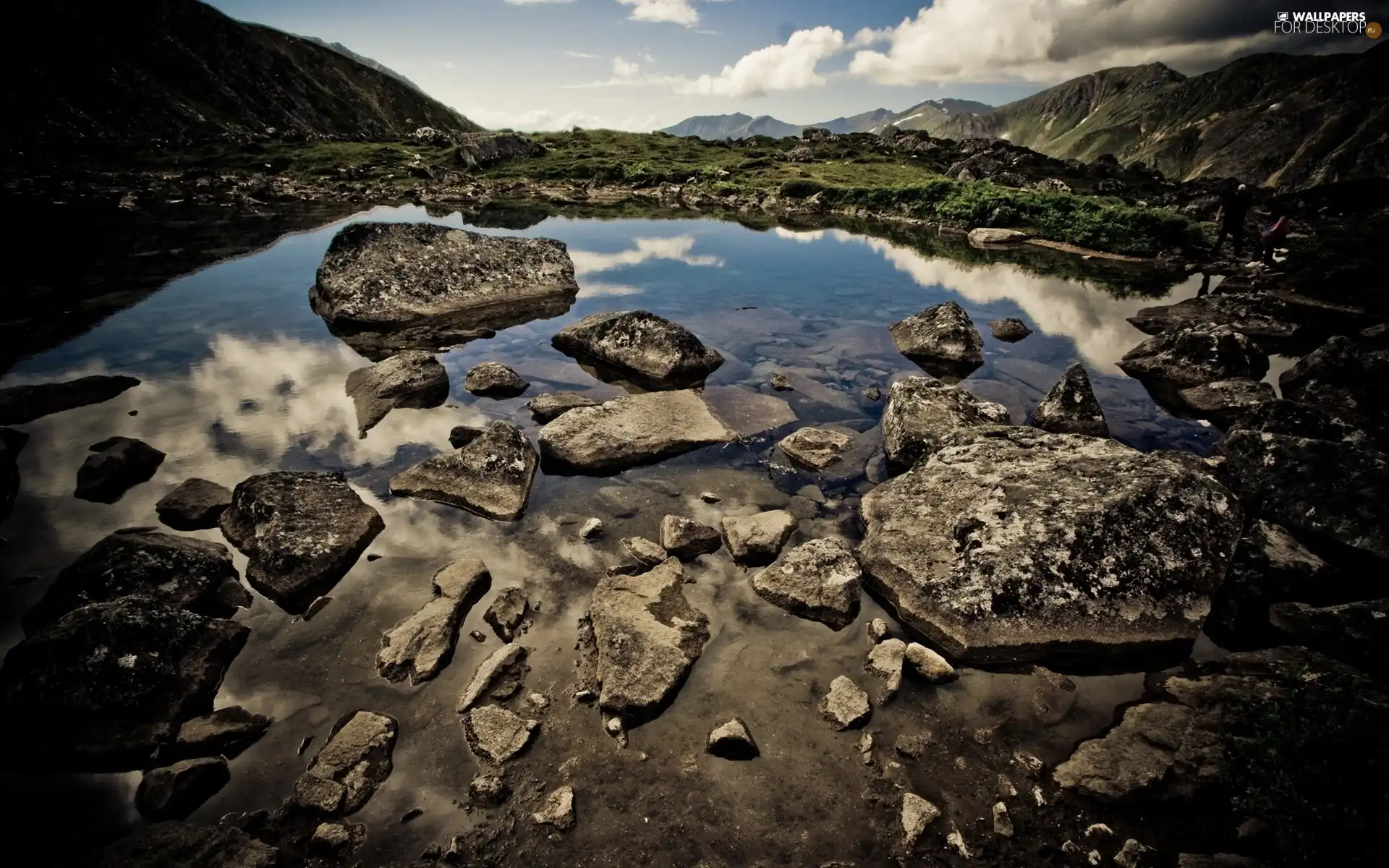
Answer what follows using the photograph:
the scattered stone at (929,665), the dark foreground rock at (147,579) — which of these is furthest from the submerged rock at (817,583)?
the dark foreground rock at (147,579)

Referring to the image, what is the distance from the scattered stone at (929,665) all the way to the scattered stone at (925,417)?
4.31 meters

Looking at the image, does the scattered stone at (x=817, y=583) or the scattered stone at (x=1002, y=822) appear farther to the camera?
the scattered stone at (x=817, y=583)

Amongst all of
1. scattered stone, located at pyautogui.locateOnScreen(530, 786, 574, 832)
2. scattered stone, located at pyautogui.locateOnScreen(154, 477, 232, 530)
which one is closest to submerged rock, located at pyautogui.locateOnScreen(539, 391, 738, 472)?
scattered stone, located at pyautogui.locateOnScreen(154, 477, 232, 530)

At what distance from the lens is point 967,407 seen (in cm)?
1174

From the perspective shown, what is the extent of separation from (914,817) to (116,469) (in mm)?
12551

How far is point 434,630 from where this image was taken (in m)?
6.74

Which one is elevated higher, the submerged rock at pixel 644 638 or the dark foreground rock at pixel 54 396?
the dark foreground rock at pixel 54 396

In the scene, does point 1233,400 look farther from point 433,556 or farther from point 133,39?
point 133,39

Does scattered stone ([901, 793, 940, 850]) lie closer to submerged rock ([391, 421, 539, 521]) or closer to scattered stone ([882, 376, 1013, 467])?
scattered stone ([882, 376, 1013, 467])

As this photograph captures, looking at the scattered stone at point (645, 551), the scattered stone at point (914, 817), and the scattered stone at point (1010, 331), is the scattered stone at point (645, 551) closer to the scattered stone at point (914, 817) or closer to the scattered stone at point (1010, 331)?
the scattered stone at point (914, 817)

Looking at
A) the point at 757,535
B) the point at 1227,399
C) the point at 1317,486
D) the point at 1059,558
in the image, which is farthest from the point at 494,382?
the point at 1227,399

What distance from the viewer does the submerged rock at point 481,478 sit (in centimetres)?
923

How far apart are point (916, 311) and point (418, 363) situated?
58.2 ft

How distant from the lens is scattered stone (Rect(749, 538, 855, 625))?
730 cm
